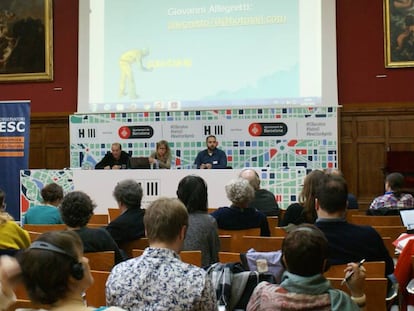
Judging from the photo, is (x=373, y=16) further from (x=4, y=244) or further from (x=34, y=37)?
(x=4, y=244)

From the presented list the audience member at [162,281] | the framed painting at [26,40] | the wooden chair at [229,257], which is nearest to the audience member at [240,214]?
the wooden chair at [229,257]

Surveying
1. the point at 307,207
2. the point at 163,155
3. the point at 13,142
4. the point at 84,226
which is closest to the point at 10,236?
the point at 84,226

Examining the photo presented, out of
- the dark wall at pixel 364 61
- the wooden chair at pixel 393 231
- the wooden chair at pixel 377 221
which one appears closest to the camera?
the wooden chair at pixel 393 231

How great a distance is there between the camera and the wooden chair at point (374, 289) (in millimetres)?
2709

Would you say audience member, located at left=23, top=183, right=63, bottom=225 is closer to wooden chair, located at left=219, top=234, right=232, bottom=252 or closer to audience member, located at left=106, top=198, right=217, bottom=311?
wooden chair, located at left=219, top=234, right=232, bottom=252

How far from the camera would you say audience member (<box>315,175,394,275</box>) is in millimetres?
3043

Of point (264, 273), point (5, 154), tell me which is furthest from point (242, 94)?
point (264, 273)

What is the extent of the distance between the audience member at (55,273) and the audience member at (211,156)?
304 inches

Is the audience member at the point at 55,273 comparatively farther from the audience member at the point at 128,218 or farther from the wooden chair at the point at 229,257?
the audience member at the point at 128,218

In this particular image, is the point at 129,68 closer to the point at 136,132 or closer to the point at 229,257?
the point at 136,132

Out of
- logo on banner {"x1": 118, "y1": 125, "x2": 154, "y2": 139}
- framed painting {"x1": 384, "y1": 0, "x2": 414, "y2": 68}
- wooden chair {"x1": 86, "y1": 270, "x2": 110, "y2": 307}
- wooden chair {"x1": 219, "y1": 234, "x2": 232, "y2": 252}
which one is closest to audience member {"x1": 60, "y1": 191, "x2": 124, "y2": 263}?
wooden chair {"x1": 86, "y1": 270, "x2": 110, "y2": 307}

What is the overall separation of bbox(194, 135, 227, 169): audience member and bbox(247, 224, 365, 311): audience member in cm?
724

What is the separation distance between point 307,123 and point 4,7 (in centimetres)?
629

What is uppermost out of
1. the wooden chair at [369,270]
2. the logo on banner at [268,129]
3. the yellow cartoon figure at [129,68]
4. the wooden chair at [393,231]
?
the yellow cartoon figure at [129,68]
